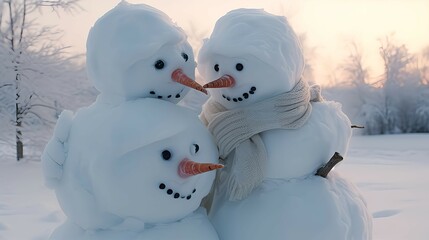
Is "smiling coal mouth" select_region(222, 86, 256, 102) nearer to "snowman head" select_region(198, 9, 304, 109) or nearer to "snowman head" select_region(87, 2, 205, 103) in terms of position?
"snowman head" select_region(198, 9, 304, 109)

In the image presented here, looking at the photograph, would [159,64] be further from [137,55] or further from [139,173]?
[139,173]

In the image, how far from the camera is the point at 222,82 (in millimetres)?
1139

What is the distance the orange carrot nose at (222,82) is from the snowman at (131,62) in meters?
0.02

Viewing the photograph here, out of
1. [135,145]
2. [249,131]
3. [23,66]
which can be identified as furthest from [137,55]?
[23,66]

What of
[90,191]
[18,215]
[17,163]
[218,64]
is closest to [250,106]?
[218,64]

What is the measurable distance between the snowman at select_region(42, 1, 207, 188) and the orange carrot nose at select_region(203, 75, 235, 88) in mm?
23

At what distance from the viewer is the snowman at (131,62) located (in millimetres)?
1097

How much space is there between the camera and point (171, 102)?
118cm

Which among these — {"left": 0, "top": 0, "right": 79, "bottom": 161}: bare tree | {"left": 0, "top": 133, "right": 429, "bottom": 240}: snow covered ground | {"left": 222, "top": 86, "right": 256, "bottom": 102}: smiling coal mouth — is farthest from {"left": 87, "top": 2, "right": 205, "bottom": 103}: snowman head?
{"left": 0, "top": 0, "right": 79, "bottom": 161}: bare tree

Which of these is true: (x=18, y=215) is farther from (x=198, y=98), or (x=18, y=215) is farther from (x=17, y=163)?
(x=198, y=98)

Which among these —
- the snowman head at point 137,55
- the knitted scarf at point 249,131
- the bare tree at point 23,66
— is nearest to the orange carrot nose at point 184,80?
the snowman head at point 137,55

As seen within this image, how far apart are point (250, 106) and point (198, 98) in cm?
565

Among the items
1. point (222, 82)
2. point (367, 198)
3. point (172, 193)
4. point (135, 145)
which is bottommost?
point (367, 198)

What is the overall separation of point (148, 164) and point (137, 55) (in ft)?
0.77
